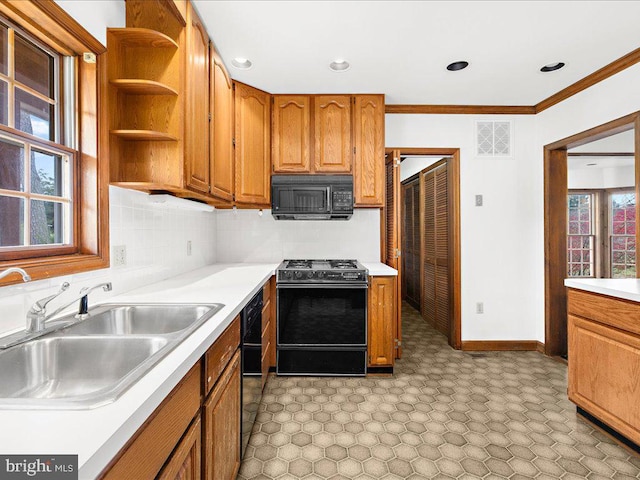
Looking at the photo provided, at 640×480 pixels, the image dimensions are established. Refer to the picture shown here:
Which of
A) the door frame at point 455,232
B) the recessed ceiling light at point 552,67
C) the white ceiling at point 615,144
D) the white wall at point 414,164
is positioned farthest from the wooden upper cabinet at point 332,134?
the white ceiling at point 615,144

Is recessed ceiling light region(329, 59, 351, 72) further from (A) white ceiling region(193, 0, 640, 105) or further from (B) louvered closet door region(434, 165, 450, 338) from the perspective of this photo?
(B) louvered closet door region(434, 165, 450, 338)

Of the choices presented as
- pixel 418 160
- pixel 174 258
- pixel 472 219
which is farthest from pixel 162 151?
pixel 418 160

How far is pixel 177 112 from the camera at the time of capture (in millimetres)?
1648

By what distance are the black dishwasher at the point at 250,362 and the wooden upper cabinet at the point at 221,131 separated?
87cm

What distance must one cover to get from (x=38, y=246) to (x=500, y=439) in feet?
8.16

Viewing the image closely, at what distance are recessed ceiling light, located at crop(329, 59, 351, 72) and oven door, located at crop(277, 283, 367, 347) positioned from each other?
168 centimetres

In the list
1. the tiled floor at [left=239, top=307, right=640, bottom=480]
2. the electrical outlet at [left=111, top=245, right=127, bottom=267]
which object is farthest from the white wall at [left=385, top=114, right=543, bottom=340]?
the electrical outlet at [left=111, top=245, right=127, bottom=267]

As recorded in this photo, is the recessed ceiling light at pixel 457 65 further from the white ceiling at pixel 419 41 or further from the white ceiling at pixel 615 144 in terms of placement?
the white ceiling at pixel 615 144

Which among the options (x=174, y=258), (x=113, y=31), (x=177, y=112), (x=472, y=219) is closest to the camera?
(x=113, y=31)

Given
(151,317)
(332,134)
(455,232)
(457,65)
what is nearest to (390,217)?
(455,232)

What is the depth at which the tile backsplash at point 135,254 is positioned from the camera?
110 cm

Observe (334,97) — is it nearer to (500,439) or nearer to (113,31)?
(113,31)

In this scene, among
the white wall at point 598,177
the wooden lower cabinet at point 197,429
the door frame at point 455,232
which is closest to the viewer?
the wooden lower cabinet at point 197,429

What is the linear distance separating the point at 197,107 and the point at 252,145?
94cm
